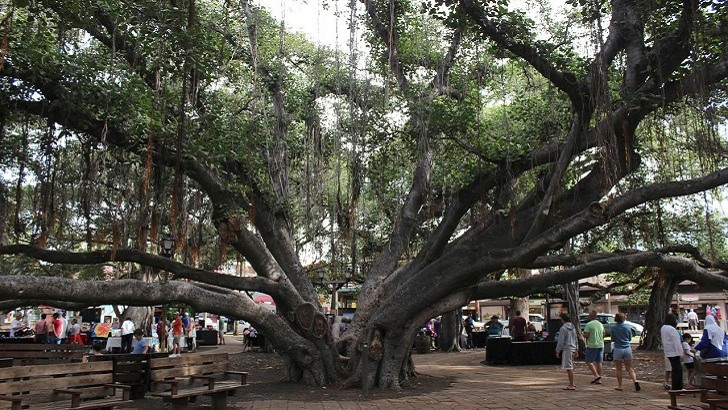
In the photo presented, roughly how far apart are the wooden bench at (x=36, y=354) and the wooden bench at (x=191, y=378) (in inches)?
135

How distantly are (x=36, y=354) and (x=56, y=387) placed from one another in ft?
17.4

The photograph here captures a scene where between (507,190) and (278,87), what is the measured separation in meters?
4.93

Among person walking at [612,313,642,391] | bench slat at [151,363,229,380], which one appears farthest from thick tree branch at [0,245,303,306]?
person walking at [612,313,642,391]

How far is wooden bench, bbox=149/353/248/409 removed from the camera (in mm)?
6750

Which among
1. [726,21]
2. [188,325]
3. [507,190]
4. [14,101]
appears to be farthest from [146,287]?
[188,325]

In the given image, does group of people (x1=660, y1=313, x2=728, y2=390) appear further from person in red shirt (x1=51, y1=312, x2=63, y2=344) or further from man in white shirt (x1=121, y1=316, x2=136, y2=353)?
person in red shirt (x1=51, y1=312, x2=63, y2=344)

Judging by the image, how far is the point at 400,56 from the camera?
11.8 meters

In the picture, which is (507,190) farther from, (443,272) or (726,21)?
(726,21)

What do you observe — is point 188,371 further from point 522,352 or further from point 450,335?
point 450,335

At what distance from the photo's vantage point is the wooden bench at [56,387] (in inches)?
209

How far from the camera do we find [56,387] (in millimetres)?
5742

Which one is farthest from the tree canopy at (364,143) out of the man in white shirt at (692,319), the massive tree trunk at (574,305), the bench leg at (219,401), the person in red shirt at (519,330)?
the man in white shirt at (692,319)

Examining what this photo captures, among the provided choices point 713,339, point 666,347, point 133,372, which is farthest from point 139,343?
point 713,339

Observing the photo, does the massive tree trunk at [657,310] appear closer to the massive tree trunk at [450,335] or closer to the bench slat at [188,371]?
the massive tree trunk at [450,335]
